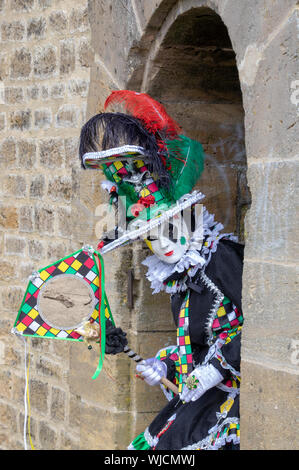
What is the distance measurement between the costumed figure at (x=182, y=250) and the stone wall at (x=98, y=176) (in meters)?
0.37

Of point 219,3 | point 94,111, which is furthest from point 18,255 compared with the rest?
point 219,3

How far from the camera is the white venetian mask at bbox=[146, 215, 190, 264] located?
3145 mm

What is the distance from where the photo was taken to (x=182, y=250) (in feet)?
10.4

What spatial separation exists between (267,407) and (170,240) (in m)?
0.88

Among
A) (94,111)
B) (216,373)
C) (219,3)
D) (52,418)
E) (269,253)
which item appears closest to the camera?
(269,253)

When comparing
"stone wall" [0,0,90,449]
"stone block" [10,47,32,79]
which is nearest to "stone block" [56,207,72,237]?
"stone wall" [0,0,90,449]

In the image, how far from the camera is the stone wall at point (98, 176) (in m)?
2.50

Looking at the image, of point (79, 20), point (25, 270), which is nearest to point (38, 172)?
point (25, 270)

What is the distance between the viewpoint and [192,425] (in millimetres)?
3162

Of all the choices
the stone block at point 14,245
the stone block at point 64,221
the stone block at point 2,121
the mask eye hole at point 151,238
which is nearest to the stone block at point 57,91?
the stone block at point 2,121

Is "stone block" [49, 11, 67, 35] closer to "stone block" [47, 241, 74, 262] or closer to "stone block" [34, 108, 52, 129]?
"stone block" [34, 108, 52, 129]

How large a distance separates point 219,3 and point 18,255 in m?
2.53

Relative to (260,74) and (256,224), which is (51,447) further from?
(260,74)

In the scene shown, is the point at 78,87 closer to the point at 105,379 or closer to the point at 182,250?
the point at 182,250
